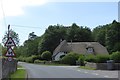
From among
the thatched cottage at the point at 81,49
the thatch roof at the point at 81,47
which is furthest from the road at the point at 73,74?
the thatch roof at the point at 81,47

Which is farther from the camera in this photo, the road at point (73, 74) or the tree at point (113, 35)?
the tree at point (113, 35)

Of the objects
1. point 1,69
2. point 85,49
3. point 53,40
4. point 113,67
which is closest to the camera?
point 1,69

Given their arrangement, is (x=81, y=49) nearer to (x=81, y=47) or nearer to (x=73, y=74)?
(x=81, y=47)

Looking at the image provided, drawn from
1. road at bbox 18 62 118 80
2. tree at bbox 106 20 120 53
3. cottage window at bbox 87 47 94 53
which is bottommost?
road at bbox 18 62 118 80

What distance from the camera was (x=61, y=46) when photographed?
11169cm

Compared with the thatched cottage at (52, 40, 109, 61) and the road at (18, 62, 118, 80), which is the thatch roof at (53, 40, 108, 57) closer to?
the thatched cottage at (52, 40, 109, 61)

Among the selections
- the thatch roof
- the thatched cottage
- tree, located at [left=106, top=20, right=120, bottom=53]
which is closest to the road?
the thatched cottage

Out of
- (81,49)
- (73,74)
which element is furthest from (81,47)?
(73,74)

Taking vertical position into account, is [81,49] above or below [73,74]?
above

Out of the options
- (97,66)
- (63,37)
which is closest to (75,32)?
(63,37)

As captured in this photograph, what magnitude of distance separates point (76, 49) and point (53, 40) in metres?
21.7

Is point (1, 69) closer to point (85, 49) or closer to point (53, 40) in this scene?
point (85, 49)

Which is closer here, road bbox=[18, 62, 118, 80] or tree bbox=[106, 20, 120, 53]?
road bbox=[18, 62, 118, 80]

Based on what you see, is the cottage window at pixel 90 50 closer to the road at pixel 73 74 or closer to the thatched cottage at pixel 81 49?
the thatched cottage at pixel 81 49
